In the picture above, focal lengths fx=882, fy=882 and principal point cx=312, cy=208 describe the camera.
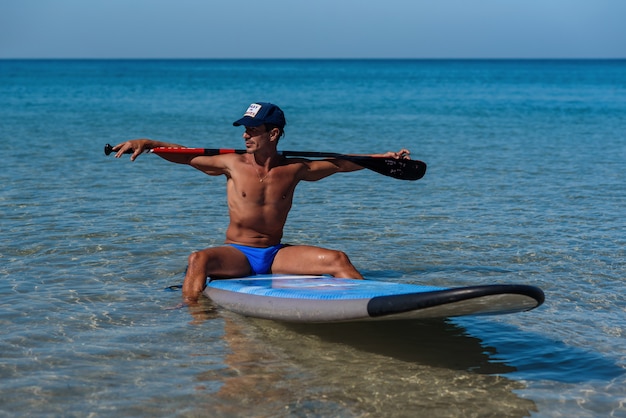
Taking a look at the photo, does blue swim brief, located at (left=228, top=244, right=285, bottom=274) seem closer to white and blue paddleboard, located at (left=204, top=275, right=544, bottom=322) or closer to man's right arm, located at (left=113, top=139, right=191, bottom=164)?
white and blue paddleboard, located at (left=204, top=275, right=544, bottom=322)

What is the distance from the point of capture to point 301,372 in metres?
5.75

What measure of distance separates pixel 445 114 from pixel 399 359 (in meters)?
29.9

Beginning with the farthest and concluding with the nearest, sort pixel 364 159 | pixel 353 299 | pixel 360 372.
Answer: pixel 364 159 → pixel 353 299 → pixel 360 372

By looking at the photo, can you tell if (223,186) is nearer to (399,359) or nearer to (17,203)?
(17,203)

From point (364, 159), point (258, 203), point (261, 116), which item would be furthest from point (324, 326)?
point (261, 116)

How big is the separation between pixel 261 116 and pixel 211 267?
1.29 m

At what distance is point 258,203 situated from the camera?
732 cm

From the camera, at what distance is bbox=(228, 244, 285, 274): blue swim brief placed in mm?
7250

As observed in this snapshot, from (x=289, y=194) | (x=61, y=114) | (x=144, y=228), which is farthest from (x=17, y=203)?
(x=61, y=114)

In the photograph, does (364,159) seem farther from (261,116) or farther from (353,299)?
(353,299)

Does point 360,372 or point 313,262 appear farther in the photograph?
point 313,262

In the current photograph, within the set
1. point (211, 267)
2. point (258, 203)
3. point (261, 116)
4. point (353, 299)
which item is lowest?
point (211, 267)

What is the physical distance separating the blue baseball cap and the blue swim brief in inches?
40.2

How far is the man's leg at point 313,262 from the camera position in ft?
22.9
